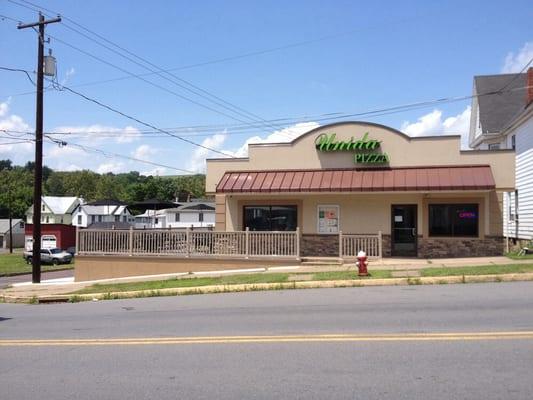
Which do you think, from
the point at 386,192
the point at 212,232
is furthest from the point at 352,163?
the point at 212,232

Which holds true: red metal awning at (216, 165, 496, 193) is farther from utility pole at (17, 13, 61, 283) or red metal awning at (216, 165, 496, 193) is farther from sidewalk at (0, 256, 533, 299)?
utility pole at (17, 13, 61, 283)

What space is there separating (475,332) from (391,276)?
6.95 meters

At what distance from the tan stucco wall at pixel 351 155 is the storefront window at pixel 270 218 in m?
1.66

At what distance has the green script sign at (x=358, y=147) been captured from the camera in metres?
21.8

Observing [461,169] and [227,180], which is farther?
[227,180]

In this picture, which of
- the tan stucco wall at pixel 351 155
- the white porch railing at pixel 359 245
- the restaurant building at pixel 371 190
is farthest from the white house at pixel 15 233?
the white porch railing at pixel 359 245

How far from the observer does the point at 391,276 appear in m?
15.0

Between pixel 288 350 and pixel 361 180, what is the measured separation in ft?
47.5

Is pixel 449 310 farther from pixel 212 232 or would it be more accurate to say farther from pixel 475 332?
pixel 212 232

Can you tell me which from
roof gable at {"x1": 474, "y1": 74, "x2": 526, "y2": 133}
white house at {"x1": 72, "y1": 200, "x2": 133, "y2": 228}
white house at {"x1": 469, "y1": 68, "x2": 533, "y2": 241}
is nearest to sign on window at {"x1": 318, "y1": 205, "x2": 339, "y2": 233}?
white house at {"x1": 469, "y1": 68, "x2": 533, "y2": 241}

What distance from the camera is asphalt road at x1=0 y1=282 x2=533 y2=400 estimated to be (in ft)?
19.0

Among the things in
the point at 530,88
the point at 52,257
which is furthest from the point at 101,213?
the point at 530,88

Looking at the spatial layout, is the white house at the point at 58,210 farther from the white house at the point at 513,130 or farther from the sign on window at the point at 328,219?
the sign on window at the point at 328,219

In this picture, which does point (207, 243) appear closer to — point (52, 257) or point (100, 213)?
point (52, 257)
